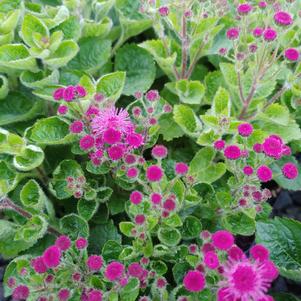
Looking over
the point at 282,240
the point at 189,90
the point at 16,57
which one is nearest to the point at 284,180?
the point at 282,240

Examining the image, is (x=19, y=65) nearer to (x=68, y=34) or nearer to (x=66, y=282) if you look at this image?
(x=68, y=34)

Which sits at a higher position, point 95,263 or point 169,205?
point 169,205

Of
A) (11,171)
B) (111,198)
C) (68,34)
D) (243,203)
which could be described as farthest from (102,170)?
(68,34)

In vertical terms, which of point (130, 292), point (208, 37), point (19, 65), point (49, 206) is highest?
point (208, 37)

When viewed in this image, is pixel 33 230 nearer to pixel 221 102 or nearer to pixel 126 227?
pixel 126 227

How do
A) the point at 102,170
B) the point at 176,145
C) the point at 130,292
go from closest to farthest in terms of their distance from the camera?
1. the point at 130,292
2. the point at 102,170
3. the point at 176,145

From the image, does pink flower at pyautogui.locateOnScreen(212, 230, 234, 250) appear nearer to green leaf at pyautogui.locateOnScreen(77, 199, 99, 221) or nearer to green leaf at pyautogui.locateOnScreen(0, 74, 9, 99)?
green leaf at pyautogui.locateOnScreen(77, 199, 99, 221)

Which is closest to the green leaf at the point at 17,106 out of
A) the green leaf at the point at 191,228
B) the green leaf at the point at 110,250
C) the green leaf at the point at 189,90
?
the green leaf at the point at 189,90
